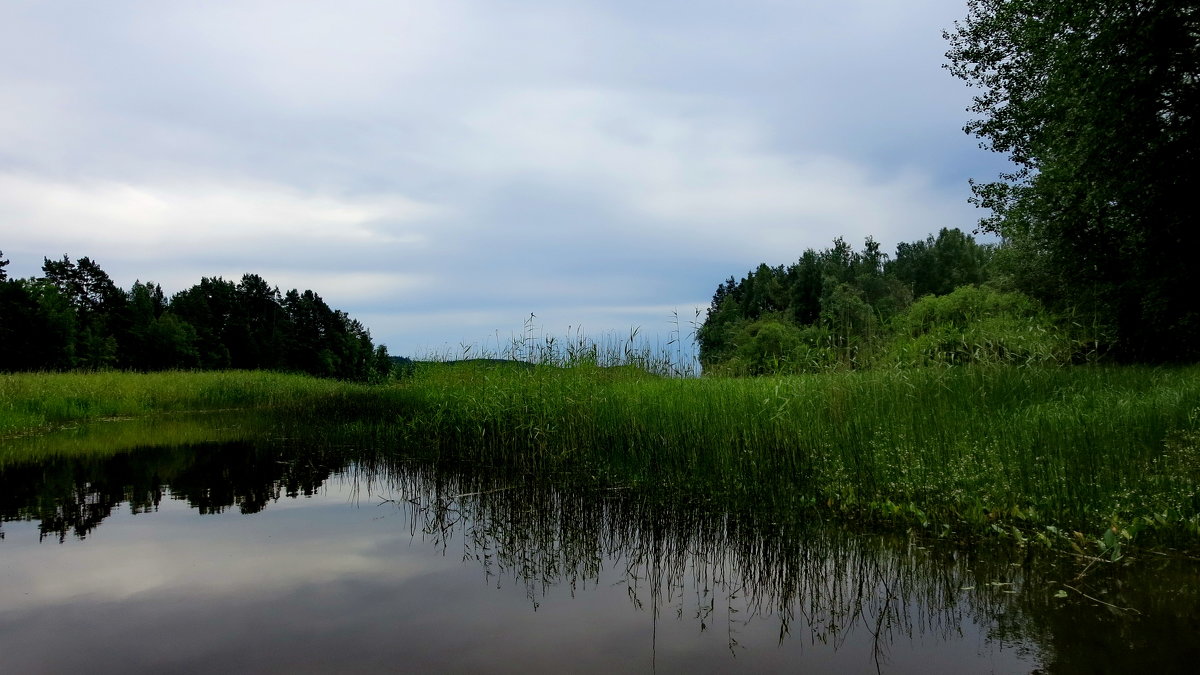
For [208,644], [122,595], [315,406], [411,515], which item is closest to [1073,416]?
[411,515]

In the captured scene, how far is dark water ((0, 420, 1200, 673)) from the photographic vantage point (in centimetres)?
409

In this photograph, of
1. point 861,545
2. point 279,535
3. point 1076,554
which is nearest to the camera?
point 1076,554

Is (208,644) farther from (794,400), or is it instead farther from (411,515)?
(794,400)

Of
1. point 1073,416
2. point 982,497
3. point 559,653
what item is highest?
point 1073,416

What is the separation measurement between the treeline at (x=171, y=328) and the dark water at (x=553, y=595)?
20041mm

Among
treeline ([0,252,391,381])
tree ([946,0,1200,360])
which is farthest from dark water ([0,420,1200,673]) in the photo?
treeline ([0,252,391,381])

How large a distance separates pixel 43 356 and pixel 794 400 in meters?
46.0

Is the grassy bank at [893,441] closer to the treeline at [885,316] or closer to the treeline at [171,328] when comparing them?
the treeline at [885,316]

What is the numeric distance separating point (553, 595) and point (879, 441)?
443 cm

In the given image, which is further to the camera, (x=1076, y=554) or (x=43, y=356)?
(x=43, y=356)

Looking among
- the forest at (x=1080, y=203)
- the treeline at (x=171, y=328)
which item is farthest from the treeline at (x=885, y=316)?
the treeline at (x=171, y=328)

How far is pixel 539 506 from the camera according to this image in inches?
302

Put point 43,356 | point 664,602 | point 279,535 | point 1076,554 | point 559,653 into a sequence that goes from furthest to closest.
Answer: point 43,356 < point 279,535 < point 1076,554 < point 664,602 < point 559,653

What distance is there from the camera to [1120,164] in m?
12.4
